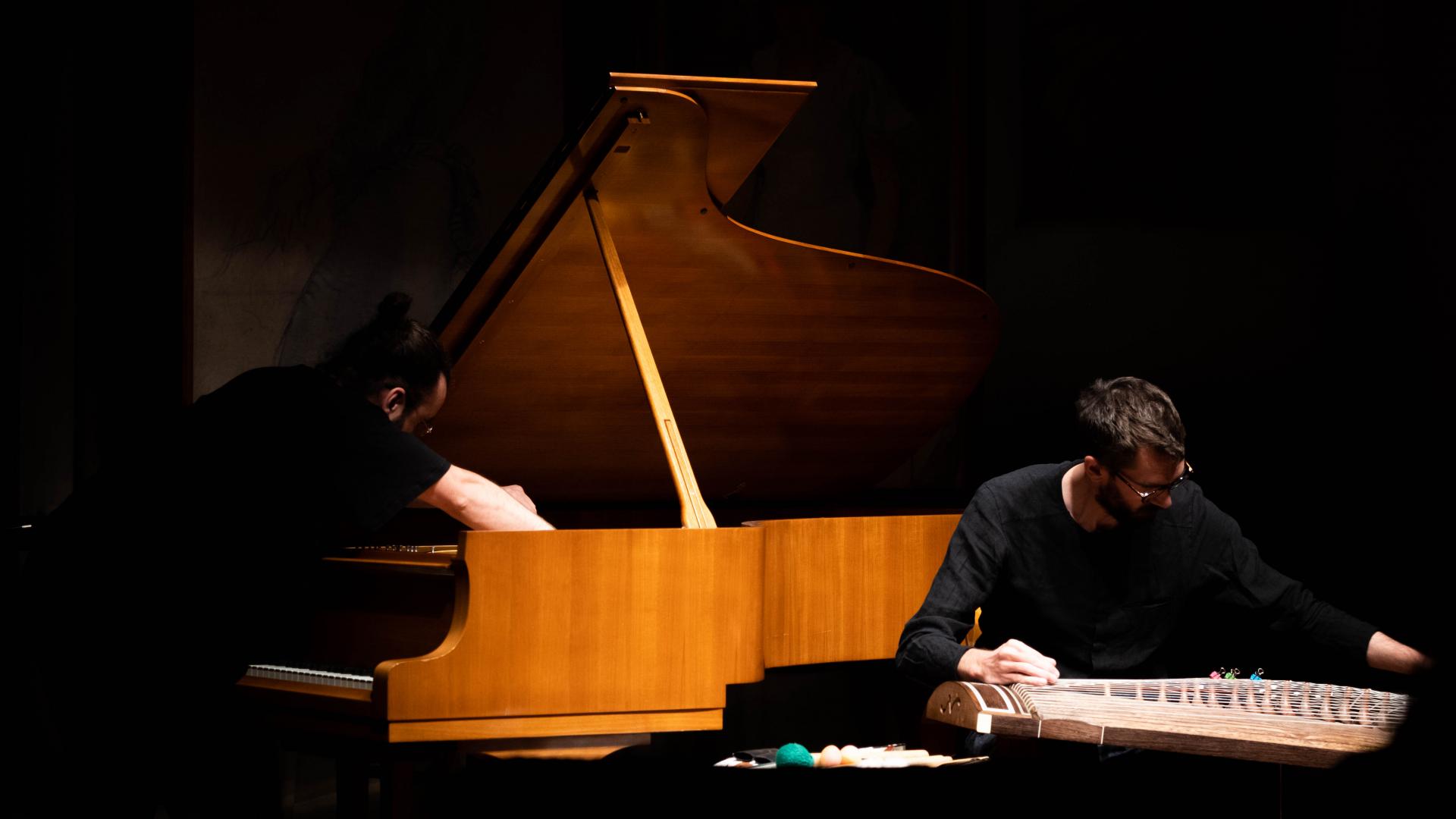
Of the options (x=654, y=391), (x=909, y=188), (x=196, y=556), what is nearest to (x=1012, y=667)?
(x=654, y=391)

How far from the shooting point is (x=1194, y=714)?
1956 mm

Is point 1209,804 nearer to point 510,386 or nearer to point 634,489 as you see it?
point 510,386

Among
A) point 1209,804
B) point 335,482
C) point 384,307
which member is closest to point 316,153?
point 384,307

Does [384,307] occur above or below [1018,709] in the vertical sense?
above

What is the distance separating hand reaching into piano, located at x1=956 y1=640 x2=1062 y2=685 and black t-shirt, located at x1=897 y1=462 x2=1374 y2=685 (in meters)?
0.27

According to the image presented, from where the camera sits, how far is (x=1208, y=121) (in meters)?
5.01

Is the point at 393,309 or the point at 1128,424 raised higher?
the point at 393,309

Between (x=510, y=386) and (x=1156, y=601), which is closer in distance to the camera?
(x=1156, y=601)

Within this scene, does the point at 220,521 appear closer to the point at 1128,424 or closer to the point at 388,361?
the point at 388,361

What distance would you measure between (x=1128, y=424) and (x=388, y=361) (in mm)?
1493

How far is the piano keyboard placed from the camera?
252 centimetres

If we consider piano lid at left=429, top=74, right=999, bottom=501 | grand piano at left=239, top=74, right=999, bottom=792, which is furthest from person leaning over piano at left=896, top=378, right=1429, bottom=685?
piano lid at left=429, top=74, right=999, bottom=501

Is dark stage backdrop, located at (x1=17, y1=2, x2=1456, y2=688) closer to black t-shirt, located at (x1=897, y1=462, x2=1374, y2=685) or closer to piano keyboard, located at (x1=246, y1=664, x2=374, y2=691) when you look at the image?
black t-shirt, located at (x1=897, y1=462, x2=1374, y2=685)

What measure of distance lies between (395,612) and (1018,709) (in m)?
1.37
